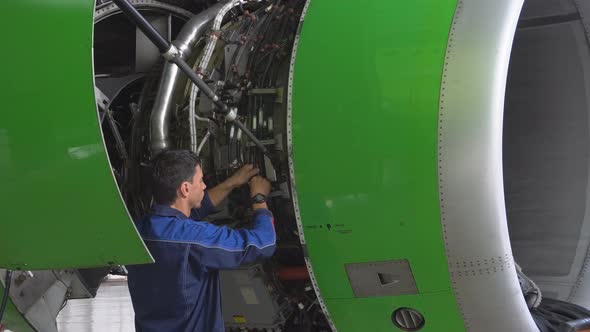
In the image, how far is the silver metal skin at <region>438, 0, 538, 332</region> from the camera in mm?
2984

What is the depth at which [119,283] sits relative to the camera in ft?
44.3

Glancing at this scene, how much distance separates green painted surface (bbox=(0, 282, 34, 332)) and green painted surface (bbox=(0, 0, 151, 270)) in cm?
140

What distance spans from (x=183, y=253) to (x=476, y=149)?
1.49 meters

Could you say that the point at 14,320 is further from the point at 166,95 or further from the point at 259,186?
the point at 259,186

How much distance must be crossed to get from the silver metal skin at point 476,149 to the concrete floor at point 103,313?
7361mm

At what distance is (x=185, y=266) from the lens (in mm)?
2945

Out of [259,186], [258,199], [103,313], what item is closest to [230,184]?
[259,186]

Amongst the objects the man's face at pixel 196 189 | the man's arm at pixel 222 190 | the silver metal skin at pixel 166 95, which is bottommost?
the man's arm at pixel 222 190

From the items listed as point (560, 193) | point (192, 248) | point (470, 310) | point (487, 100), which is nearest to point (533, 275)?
point (560, 193)

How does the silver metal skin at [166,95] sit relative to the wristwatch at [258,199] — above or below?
above

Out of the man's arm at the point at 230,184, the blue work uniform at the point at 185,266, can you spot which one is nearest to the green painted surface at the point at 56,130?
the blue work uniform at the point at 185,266

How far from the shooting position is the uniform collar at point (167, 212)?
120 inches

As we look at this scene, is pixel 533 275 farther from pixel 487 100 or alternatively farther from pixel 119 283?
pixel 119 283

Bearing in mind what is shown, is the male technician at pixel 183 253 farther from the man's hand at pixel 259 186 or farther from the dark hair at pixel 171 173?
the man's hand at pixel 259 186
